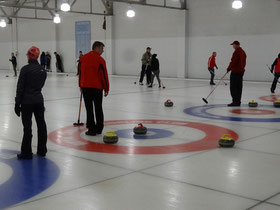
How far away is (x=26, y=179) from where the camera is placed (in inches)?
193

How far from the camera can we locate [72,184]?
187 inches

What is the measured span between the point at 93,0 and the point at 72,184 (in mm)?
28348

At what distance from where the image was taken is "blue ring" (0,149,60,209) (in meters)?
4.30

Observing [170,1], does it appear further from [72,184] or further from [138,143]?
[72,184]

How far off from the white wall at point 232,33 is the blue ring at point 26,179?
767 inches

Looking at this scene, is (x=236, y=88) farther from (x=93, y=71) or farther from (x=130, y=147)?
(x=130, y=147)

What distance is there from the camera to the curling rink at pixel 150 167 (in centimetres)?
420

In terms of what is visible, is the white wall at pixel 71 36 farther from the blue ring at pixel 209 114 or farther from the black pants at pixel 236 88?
the blue ring at pixel 209 114

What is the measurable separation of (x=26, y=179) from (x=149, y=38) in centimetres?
2427

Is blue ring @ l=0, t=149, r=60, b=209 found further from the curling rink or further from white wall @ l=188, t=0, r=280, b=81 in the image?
white wall @ l=188, t=0, r=280, b=81

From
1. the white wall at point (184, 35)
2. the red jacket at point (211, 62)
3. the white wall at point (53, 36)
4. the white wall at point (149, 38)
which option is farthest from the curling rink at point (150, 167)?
the white wall at point (53, 36)

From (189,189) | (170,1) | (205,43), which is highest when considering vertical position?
(170,1)

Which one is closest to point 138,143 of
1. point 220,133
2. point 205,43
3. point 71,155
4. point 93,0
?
point 71,155

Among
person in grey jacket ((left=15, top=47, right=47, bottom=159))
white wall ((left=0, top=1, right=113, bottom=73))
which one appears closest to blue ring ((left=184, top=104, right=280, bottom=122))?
person in grey jacket ((left=15, top=47, right=47, bottom=159))
